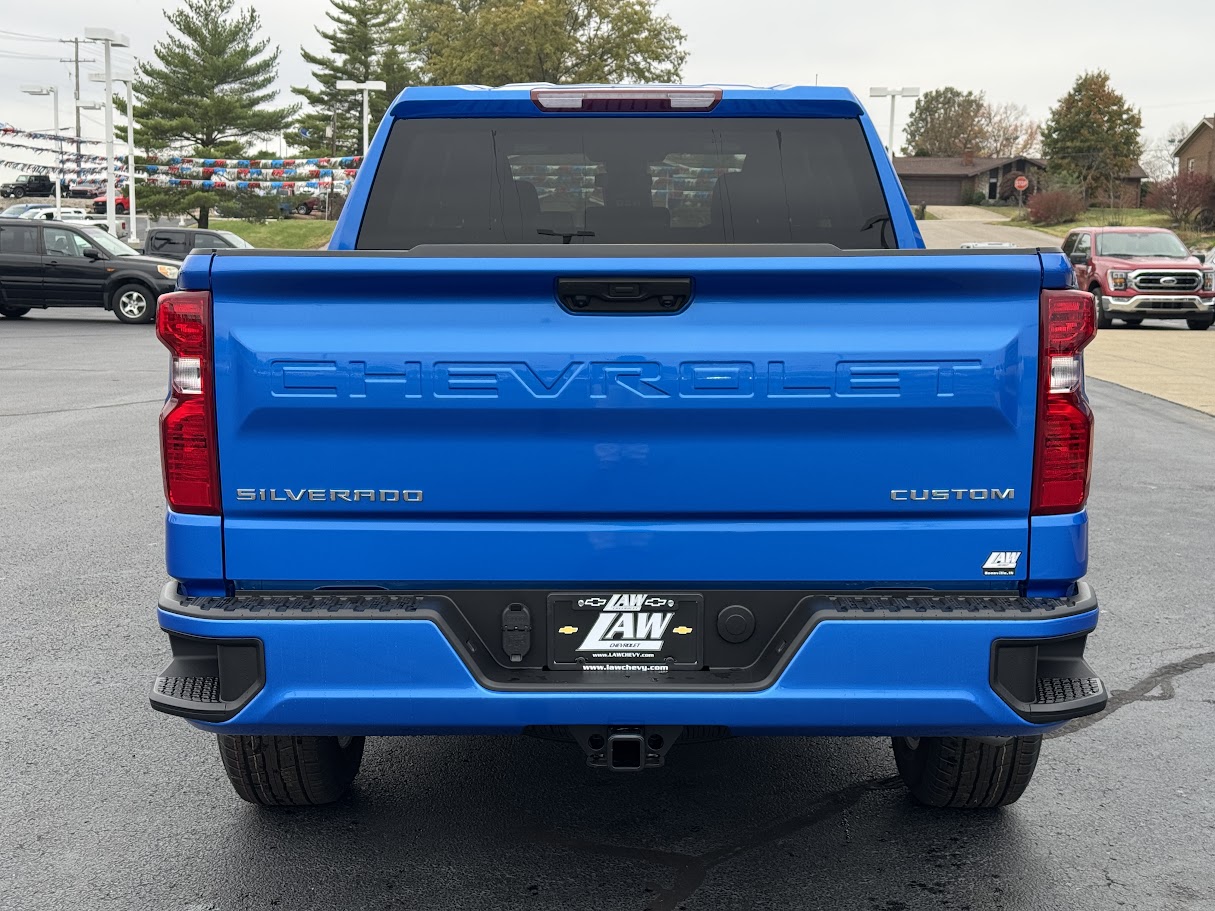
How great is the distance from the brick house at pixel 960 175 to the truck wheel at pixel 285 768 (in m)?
114

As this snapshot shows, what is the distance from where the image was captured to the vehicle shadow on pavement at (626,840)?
3361 millimetres

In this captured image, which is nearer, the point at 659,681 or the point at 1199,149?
the point at 659,681

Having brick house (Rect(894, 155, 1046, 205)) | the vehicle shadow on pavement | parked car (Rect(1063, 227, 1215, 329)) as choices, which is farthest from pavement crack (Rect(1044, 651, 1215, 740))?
brick house (Rect(894, 155, 1046, 205))

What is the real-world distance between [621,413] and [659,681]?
2.06ft

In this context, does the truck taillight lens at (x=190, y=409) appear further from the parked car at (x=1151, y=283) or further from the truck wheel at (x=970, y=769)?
the parked car at (x=1151, y=283)

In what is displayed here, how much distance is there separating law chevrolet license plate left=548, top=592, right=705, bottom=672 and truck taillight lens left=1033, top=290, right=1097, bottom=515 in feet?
2.72

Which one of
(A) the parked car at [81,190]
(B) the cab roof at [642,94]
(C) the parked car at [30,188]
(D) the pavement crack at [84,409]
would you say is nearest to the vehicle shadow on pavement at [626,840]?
(B) the cab roof at [642,94]

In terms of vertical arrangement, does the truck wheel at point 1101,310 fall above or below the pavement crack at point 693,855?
above

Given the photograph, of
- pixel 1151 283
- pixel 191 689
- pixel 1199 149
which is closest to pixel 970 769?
pixel 191 689

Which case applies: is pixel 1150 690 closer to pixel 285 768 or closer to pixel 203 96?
pixel 285 768

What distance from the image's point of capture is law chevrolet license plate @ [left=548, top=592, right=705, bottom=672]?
119 inches

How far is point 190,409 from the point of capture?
297 cm

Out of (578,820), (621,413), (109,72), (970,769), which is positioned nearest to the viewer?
(621,413)

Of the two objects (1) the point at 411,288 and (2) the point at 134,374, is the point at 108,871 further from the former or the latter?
(2) the point at 134,374
